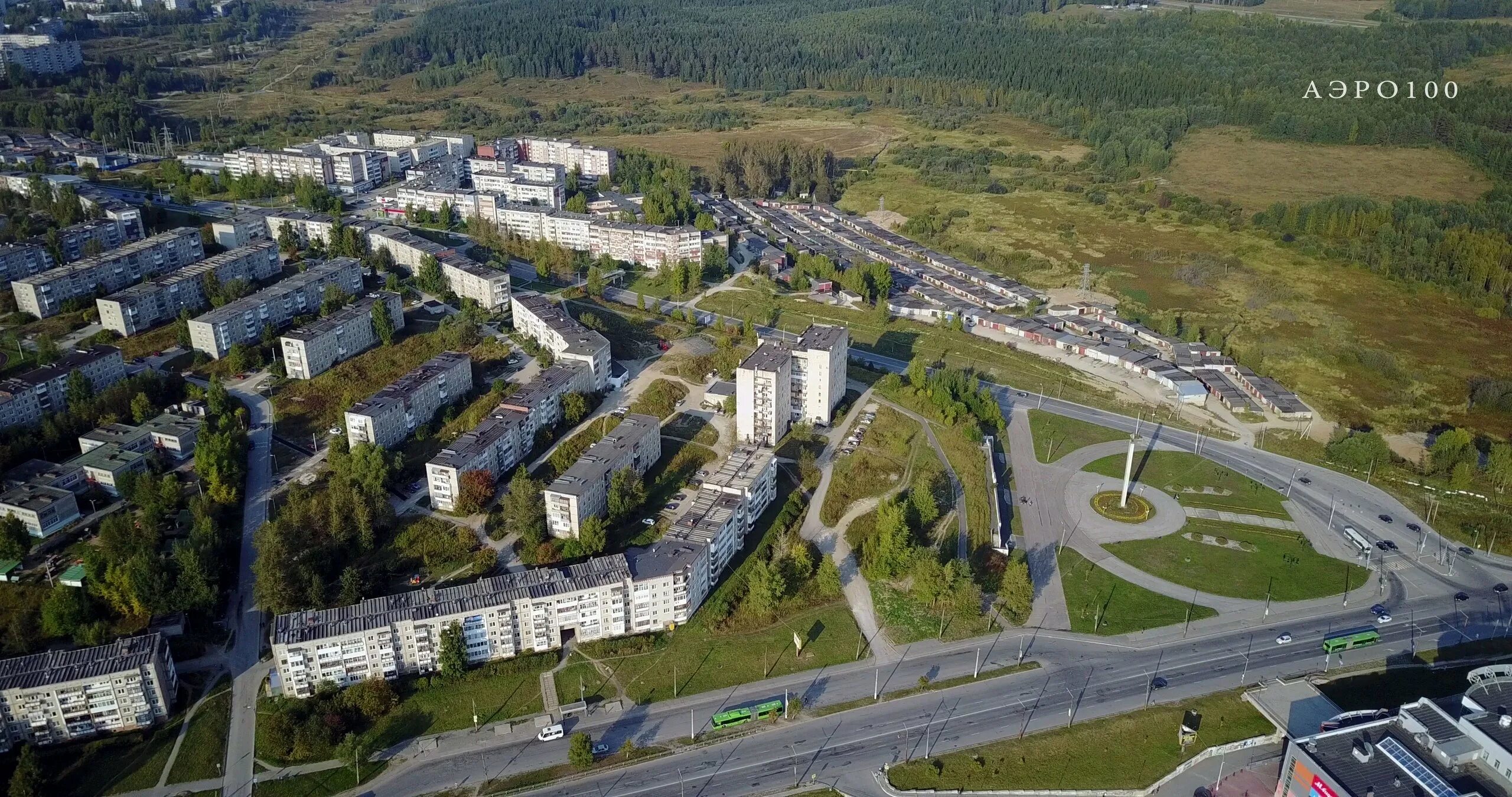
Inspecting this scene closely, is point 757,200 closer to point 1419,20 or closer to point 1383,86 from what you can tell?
point 1383,86

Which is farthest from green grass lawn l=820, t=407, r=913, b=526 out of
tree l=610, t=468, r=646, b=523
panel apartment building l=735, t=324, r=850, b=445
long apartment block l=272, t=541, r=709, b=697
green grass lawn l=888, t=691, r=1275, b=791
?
green grass lawn l=888, t=691, r=1275, b=791

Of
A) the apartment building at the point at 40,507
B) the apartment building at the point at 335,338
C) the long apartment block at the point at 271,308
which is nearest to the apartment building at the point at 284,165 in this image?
the long apartment block at the point at 271,308

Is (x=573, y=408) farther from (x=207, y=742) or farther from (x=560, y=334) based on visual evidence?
(x=207, y=742)

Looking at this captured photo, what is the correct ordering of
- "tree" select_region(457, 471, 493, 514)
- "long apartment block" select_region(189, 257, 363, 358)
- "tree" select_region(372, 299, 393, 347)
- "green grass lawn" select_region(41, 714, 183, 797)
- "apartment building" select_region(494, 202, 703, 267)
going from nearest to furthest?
"green grass lawn" select_region(41, 714, 183, 797), "tree" select_region(457, 471, 493, 514), "long apartment block" select_region(189, 257, 363, 358), "tree" select_region(372, 299, 393, 347), "apartment building" select_region(494, 202, 703, 267)

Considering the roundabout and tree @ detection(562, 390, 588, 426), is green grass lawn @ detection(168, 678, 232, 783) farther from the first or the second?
the roundabout

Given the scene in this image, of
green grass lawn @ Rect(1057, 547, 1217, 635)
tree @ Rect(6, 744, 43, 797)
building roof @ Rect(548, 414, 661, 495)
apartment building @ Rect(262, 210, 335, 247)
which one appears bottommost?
green grass lawn @ Rect(1057, 547, 1217, 635)

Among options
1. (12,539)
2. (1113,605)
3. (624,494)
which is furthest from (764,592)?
(12,539)

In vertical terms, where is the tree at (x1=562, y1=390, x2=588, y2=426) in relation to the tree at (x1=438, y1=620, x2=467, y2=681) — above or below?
above

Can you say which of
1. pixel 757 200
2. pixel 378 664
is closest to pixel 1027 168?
pixel 757 200
